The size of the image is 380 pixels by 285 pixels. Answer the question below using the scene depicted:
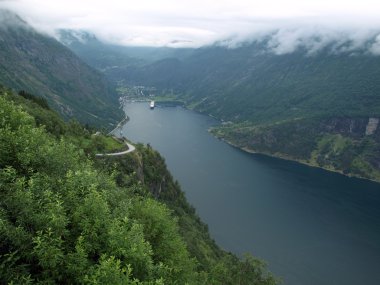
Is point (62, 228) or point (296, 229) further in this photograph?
point (296, 229)

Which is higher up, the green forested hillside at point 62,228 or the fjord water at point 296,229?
the green forested hillside at point 62,228

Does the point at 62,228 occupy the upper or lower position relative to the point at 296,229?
upper

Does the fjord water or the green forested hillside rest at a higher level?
the green forested hillside

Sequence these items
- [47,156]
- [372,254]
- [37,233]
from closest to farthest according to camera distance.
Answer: [37,233] < [47,156] < [372,254]

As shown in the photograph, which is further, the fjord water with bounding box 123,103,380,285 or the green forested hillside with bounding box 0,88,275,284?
the fjord water with bounding box 123,103,380,285

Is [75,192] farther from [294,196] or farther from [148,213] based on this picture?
[294,196]

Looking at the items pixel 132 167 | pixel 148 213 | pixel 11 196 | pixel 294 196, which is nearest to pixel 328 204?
pixel 294 196

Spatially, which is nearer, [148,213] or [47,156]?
[47,156]

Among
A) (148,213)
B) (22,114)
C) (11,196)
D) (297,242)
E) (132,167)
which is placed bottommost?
(297,242)

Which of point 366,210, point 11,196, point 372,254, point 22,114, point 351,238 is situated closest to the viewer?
point 11,196

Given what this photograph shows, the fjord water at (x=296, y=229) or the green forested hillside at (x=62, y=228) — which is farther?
the fjord water at (x=296, y=229)

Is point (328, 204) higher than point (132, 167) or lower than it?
lower
